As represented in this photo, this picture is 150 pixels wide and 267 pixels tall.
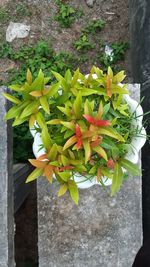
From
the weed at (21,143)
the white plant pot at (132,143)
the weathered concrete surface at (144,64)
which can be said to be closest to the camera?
the white plant pot at (132,143)

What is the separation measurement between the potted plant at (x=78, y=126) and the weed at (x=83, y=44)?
1.08 metres

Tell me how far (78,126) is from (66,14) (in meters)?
1.42

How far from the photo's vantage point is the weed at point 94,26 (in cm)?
245

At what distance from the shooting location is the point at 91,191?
167 centimetres

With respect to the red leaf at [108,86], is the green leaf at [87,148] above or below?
below

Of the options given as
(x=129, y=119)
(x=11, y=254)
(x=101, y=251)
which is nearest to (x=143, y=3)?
(x=129, y=119)

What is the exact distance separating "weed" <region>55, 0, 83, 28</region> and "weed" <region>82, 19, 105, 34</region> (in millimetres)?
83

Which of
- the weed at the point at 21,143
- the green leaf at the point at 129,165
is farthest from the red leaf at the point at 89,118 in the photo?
the weed at the point at 21,143

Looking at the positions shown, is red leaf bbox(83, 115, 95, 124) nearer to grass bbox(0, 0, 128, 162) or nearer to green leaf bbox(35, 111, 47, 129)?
green leaf bbox(35, 111, 47, 129)

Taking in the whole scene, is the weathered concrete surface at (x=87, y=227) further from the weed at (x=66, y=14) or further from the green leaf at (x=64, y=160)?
the weed at (x=66, y=14)

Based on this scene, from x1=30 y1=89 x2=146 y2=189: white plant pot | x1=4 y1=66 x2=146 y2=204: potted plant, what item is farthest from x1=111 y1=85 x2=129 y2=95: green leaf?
x1=30 y1=89 x2=146 y2=189: white plant pot

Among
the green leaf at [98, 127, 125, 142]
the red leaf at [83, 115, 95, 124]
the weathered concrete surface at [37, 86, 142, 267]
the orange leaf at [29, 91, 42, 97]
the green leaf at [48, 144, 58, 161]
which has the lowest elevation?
the weathered concrete surface at [37, 86, 142, 267]

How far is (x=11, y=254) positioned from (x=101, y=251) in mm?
352

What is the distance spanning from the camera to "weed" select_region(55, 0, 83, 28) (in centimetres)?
245
